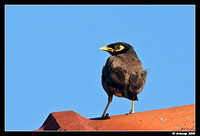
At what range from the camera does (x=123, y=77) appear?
250 inches

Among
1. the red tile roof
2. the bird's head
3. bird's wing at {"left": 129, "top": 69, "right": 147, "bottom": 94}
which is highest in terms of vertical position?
the bird's head

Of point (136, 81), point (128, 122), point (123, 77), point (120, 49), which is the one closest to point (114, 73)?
point (123, 77)

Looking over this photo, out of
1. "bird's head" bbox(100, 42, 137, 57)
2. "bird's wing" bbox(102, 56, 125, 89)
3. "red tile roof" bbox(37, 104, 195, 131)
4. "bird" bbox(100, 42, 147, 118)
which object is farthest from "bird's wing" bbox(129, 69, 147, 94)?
"bird's head" bbox(100, 42, 137, 57)

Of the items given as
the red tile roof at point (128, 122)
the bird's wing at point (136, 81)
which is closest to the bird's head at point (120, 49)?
the bird's wing at point (136, 81)

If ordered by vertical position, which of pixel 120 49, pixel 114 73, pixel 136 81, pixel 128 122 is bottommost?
pixel 128 122

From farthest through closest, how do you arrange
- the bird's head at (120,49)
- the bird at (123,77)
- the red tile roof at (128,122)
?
the bird's head at (120,49) → the bird at (123,77) → the red tile roof at (128,122)

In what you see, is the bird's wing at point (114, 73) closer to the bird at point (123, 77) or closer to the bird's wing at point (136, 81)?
the bird at point (123, 77)

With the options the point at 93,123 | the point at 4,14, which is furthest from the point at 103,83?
the point at 4,14

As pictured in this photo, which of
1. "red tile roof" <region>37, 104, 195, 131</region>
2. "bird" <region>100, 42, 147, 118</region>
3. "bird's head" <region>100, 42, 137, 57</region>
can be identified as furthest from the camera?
"bird's head" <region>100, 42, 137, 57</region>

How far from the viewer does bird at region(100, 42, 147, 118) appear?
6.21 m

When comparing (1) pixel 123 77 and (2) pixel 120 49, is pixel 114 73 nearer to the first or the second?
(1) pixel 123 77

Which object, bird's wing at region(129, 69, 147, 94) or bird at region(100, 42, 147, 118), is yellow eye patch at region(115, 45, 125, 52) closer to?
bird at region(100, 42, 147, 118)

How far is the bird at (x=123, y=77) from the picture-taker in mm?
6215

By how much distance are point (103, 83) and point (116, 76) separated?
652mm
